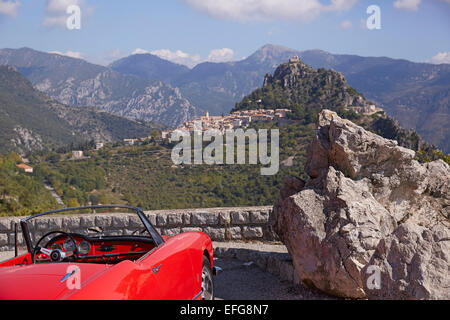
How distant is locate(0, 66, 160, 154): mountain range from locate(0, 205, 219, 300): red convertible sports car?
73037mm

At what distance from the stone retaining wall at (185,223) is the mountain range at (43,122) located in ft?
225

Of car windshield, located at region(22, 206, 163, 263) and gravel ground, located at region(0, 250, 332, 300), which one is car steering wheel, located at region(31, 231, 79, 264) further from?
gravel ground, located at region(0, 250, 332, 300)

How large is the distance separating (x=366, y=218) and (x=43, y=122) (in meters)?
106

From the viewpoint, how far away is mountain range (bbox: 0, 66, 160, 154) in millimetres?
80500

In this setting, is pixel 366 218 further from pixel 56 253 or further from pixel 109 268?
pixel 56 253

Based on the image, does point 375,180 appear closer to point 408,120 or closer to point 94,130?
point 94,130

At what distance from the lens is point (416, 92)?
164 meters

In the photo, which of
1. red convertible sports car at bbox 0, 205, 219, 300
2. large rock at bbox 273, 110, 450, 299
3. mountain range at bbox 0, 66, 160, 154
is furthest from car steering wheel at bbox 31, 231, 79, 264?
mountain range at bbox 0, 66, 160, 154

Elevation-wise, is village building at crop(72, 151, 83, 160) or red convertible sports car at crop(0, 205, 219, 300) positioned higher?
red convertible sports car at crop(0, 205, 219, 300)

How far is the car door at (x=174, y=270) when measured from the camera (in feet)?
10.6

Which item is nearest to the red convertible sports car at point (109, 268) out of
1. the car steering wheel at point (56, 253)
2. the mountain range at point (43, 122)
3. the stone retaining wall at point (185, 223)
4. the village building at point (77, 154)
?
the car steering wheel at point (56, 253)

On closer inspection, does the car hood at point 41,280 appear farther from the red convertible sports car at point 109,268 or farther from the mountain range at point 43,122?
the mountain range at point 43,122

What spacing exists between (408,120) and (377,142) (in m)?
133

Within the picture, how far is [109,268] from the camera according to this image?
9.50ft
